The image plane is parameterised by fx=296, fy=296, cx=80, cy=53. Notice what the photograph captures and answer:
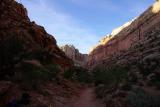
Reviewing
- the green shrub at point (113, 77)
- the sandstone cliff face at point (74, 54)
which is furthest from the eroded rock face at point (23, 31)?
the sandstone cliff face at point (74, 54)

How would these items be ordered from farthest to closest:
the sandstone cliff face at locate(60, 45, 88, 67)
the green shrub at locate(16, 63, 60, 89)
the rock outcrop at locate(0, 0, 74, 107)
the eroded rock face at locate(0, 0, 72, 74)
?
the sandstone cliff face at locate(60, 45, 88, 67), the eroded rock face at locate(0, 0, 72, 74), the green shrub at locate(16, 63, 60, 89), the rock outcrop at locate(0, 0, 74, 107)

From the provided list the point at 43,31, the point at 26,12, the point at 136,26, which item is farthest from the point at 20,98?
the point at 136,26

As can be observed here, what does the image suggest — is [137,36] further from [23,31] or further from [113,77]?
[113,77]

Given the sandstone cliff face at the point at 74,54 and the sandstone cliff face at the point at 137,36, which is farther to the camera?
the sandstone cliff face at the point at 74,54

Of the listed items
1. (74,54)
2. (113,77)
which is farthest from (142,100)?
(74,54)

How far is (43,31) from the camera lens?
1484 inches

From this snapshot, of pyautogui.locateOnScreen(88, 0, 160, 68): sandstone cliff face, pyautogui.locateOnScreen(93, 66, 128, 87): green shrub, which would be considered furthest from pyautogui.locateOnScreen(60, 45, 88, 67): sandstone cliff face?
pyautogui.locateOnScreen(93, 66, 128, 87): green shrub

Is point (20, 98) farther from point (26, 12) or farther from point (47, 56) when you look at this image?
point (26, 12)

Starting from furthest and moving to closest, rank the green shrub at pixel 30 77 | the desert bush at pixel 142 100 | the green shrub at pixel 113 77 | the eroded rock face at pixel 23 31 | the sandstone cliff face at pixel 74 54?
the sandstone cliff face at pixel 74 54, the eroded rock face at pixel 23 31, the green shrub at pixel 113 77, the green shrub at pixel 30 77, the desert bush at pixel 142 100

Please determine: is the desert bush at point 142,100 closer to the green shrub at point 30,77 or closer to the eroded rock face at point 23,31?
the green shrub at point 30,77

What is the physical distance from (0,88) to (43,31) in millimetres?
24051

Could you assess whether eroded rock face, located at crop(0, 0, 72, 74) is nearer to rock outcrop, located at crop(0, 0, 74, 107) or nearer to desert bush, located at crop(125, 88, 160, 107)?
rock outcrop, located at crop(0, 0, 74, 107)

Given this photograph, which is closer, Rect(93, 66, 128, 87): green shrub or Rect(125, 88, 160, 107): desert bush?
Rect(125, 88, 160, 107): desert bush

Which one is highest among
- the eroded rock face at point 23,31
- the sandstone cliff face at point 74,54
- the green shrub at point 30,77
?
the sandstone cliff face at point 74,54
